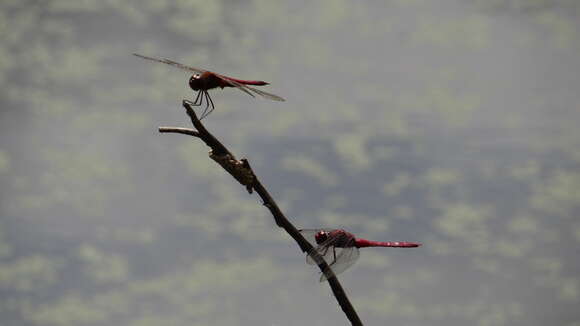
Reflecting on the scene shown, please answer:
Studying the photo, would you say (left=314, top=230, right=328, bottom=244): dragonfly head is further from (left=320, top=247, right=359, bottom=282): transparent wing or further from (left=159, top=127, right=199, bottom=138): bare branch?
(left=159, top=127, right=199, bottom=138): bare branch

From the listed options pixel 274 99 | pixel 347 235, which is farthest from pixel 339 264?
pixel 274 99

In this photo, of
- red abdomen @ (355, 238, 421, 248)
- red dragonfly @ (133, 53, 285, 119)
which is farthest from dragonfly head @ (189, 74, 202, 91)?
red abdomen @ (355, 238, 421, 248)

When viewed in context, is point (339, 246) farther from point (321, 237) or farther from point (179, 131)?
point (179, 131)

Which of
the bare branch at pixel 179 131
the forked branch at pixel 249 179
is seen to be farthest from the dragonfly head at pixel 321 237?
the bare branch at pixel 179 131

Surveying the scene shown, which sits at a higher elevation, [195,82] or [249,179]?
[195,82]

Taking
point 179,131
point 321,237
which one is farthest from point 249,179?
point 321,237

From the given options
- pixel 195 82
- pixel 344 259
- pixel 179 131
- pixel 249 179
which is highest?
pixel 195 82
